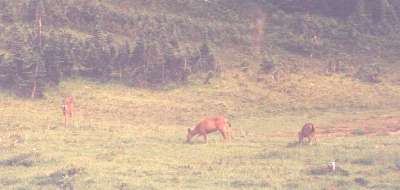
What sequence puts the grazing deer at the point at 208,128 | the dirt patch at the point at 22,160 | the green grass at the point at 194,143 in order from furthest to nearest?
the grazing deer at the point at 208,128
the dirt patch at the point at 22,160
the green grass at the point at 194,143

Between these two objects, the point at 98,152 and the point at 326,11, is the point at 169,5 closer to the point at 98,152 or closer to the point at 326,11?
the point at 326,11

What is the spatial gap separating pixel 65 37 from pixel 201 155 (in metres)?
21.3

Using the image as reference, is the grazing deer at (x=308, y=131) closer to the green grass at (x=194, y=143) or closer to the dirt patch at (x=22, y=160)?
the green grass at (x=194, y=143)

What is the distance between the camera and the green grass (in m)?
16.1

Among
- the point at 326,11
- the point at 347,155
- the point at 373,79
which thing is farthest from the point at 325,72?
the point at 347,155

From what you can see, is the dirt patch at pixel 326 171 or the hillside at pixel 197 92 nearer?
the dirt patch at pixel 326 171

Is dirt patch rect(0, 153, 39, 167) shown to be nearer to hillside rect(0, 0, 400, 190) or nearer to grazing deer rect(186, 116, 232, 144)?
hillside rect(0, 0, 400, 190)

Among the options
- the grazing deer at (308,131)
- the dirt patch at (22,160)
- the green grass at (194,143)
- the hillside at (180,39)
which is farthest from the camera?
the hillside at (180,39)

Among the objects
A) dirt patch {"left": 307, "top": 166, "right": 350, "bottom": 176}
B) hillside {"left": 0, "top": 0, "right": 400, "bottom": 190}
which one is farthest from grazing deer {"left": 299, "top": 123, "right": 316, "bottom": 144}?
dirt patch {"left": 307, "top": 166, "right": 350, "bottom": 176}

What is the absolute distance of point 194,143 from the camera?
22.4 m

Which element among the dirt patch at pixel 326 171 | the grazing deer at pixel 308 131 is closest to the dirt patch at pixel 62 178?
the dirt patch at pixel 326 171

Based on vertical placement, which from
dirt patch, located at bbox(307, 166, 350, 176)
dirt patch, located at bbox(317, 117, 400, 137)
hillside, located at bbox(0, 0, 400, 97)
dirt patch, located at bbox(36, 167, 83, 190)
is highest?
hillside, located at bbox(0, 0, 400, 97)

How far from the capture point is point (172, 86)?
117 ft

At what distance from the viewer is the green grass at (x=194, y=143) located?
16094 mm
